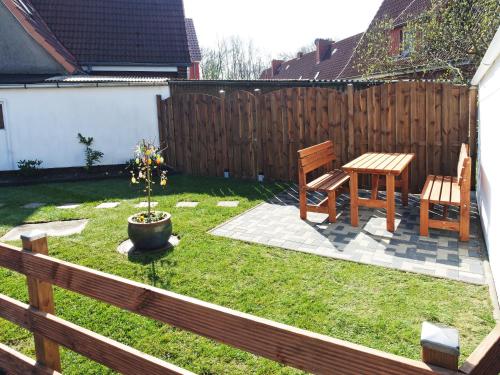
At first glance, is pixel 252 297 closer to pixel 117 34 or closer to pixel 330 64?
pixel 117 34

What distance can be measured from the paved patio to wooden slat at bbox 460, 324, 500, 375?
354 cm

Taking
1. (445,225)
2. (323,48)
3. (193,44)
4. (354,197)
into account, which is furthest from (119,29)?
(323,48)

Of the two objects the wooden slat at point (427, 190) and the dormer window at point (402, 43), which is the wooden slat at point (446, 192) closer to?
the wooden slat at point (427, 190)

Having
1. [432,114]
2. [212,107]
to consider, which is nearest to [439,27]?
[432,114]

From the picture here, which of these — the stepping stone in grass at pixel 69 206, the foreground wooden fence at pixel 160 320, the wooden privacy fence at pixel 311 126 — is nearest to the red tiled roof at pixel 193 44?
the wooden privacy fence at pixel 311 126

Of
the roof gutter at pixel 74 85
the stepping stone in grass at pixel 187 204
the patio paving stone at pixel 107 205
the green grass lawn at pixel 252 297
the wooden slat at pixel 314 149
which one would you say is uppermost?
the roof gutter at pixel 74 85

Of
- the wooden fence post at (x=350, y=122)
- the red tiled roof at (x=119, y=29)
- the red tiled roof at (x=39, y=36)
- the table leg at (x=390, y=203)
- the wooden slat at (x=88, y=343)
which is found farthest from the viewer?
the red tiled roof at (x=119, y=29)

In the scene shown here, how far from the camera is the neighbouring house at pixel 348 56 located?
16.0 m

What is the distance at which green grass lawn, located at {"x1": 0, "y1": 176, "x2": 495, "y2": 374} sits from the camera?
3348 millimetres

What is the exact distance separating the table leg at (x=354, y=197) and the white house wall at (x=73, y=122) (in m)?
7.13

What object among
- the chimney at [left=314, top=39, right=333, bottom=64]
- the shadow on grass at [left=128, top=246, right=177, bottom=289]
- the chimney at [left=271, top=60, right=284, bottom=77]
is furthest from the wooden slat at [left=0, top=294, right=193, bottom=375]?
the chimney at [left=271, top=60, right=284, bottom=77]

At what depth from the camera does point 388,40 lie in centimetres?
1584

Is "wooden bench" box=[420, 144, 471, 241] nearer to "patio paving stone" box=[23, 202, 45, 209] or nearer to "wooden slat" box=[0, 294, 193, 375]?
"wooden slat" box=[0, 294, 193, 375]

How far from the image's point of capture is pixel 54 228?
6.84 metres
